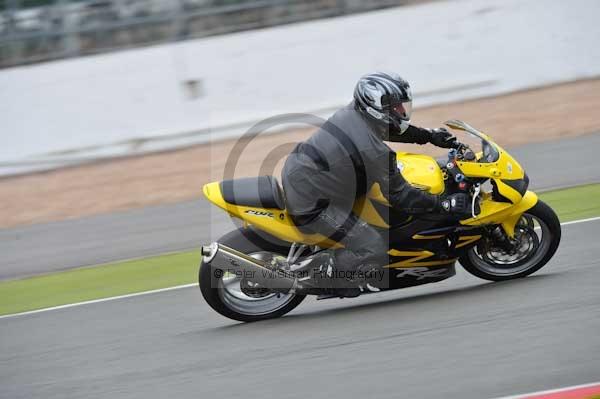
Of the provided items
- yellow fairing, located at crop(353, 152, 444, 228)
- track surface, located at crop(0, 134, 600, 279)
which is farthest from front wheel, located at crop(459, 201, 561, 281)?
track surface, located at crop(0, 134, 600, 279)

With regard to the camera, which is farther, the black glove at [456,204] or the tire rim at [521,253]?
the tire rim at [521,253]

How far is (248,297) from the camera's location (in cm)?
679

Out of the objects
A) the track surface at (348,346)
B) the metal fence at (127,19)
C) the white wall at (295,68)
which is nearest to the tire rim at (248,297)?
the track surface at (348,346)

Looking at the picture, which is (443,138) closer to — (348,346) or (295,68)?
(348,346)

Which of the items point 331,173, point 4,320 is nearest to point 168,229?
point 4,320

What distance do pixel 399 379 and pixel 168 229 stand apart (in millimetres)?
5738

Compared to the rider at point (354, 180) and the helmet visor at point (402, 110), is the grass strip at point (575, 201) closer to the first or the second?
the rider at point (354, 180)

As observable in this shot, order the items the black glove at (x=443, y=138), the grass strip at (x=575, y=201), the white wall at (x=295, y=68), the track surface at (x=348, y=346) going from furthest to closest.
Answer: the white wall at (x=295, y=68) < the grass strip at (x=575, y=201) < the black glove at (x=443, y=138) < the track surface at (x=348, y=346)

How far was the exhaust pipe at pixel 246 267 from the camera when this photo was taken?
6.34m

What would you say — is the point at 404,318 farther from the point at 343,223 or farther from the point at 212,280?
the point at 212,280

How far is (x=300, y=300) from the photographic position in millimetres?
6809

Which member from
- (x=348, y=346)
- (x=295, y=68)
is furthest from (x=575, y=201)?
(x=295, y=68)

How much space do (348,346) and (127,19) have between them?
10.1 metres

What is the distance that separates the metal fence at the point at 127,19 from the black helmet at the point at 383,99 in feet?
27.9
